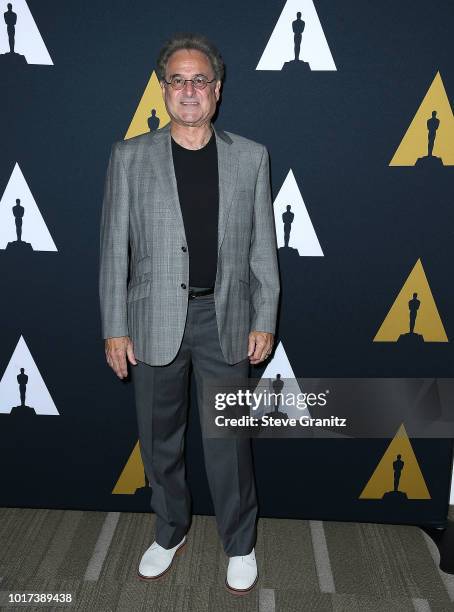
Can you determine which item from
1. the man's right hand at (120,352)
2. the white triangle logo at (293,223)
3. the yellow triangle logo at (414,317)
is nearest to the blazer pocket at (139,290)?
the man's right hand at (120,352)

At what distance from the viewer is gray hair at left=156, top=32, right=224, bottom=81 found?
6.36 ft

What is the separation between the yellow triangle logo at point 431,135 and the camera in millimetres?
2164

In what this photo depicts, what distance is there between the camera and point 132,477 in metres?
2.62

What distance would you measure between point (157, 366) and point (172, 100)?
858 mm

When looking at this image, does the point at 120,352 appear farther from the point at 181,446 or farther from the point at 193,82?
the point at 193,82

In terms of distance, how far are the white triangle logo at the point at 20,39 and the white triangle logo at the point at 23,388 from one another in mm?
1055

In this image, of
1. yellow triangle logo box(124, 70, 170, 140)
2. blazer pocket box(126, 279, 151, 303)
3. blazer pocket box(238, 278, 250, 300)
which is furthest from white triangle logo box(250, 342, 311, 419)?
yellow triangle logo box(124, 70, 170, 140)

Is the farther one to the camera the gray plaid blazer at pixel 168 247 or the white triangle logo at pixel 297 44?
the white triangle logo at pixel 297 44

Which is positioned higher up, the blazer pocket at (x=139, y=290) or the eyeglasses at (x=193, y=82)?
the eyeglasses at (x=193, y=82)

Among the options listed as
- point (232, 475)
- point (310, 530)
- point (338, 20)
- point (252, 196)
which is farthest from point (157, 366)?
point (338, 20)

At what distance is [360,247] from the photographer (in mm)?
2324

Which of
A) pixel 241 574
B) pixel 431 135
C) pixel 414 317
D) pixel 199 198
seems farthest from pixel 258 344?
pixel 431 135

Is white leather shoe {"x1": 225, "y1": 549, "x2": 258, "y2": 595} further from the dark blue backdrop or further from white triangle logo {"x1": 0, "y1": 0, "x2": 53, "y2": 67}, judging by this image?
white triangle logo {"x1": 0, "y1": 0, "x2": 53, "y2": 67}

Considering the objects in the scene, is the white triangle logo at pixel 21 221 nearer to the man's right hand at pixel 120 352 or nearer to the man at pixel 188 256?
the man at pixel 188 256
